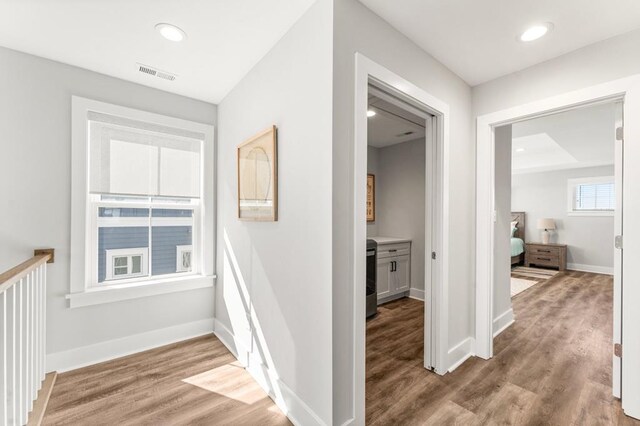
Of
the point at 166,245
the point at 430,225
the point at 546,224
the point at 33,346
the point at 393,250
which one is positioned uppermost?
the point at 430,225

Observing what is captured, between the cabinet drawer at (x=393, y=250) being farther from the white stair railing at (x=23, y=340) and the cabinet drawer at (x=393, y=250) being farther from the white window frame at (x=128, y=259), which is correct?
the white stair railing at (x=23, y=340)

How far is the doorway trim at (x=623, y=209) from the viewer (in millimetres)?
1835

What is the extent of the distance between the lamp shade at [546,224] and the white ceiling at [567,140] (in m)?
1.29

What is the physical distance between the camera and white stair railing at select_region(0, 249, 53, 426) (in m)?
1.30

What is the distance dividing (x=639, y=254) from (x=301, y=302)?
2151 millimetres

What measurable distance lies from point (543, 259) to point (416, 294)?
4635 mm

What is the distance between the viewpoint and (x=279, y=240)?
199 centimetres

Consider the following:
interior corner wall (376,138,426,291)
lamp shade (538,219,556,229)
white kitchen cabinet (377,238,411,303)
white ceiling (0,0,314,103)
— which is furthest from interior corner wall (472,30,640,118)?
lamp shade (538,219,556,229)

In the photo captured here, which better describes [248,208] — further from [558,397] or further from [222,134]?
[558,397]

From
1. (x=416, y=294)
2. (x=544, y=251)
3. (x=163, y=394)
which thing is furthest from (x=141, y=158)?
(x=544, y=251)

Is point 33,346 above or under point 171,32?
under

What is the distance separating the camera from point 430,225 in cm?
240

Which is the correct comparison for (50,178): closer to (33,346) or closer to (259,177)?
(33,346)

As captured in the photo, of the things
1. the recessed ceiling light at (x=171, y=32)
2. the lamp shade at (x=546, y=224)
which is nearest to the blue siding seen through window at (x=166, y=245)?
the recessed ceiling light at (x=171, y=32)
